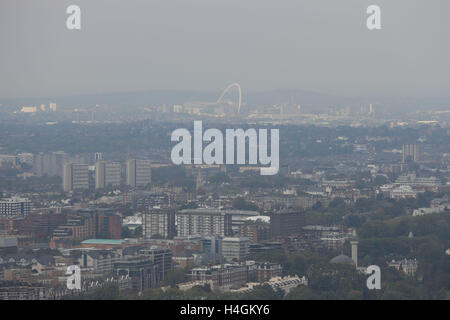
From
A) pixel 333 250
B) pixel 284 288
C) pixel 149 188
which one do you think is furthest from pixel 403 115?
pixel 284 288

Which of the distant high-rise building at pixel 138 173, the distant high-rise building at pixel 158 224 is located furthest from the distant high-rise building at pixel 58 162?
the distant high-rise building at pixel 158 224

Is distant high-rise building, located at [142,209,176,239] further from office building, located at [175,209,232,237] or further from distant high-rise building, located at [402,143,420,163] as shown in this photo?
distant high-rise building, located at [402,143,420,163]

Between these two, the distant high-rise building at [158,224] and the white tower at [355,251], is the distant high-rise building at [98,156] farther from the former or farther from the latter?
the white tower at [355,251]

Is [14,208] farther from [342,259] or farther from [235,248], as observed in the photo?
[342,259]

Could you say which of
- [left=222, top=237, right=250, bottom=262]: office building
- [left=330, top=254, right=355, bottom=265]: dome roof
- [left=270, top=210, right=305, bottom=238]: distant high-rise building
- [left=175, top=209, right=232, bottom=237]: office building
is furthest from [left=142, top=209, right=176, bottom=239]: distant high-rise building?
[left=330, top=254, right=355, bottom=265]: dome roof

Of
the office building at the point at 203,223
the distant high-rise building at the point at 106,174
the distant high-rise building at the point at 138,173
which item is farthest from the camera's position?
the distant high-rise building at the point at 138,173
